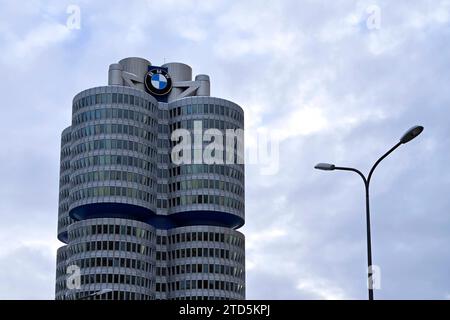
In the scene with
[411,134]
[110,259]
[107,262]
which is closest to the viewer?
[411,134]

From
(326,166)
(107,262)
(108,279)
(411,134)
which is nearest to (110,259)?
(107,262)

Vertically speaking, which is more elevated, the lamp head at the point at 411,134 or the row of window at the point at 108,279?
the row of window at the point at 108,279

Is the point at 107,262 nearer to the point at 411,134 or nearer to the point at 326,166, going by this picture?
the point at 326,166

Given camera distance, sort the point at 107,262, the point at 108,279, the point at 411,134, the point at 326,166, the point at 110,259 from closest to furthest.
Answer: the point at 411,134
the point at 326,166
the point at 108,279
the point at 107,262
the point at 110,259

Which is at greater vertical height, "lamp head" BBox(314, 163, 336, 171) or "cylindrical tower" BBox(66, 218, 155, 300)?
"cylindrical tower" BBox(66, 218, 155, 300)

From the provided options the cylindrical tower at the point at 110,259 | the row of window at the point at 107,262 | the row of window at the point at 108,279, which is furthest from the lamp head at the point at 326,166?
the row of window at the point at 107,262

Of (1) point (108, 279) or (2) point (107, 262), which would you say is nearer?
(1) point (108, 279)

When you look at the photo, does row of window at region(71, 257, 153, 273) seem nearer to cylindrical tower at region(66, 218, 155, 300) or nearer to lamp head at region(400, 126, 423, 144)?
cylindrical tower at region(66, 218, 155, 300)

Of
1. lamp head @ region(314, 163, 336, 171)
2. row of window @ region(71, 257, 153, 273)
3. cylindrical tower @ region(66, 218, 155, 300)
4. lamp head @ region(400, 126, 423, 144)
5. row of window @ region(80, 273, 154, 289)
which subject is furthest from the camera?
row of window @ region(71, 257, 153, 273)

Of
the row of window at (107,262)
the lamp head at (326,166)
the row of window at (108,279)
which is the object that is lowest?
the lamp head at (326,166)

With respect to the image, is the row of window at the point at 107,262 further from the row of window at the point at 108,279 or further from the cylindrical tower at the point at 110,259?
the row of window at the point at 108,279

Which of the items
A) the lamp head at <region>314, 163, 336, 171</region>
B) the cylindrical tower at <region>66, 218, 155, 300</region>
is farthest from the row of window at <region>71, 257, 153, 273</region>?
the lamp head at <region>314, 163, 336, 171</region>
